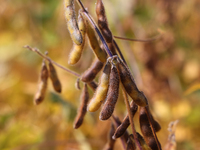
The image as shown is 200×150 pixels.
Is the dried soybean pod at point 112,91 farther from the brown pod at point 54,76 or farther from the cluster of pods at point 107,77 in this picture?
the brown pod at point 54,76

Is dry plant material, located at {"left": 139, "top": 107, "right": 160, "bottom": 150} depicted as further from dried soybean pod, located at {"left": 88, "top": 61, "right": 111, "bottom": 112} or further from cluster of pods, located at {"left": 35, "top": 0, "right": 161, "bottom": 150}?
dried soybean pod, located at {"left": 88, "top": 61, "right": 111, "bottom": 112}

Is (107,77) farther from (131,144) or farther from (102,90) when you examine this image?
(131,144)

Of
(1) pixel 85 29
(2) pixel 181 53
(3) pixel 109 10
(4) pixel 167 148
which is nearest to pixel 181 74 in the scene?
(2) pixel 181 53

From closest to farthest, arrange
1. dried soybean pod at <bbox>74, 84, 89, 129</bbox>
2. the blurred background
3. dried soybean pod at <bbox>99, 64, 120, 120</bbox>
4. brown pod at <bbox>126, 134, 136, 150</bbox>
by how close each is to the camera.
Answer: dried soybean pod at <bbox>99, 64, 120, 120</bbox> → brown pod at <bbox>126, 134, 136, 150</bbox> → dried soybean pod at <bbox>74, 84, 89, 129</bbox> → the blurred background

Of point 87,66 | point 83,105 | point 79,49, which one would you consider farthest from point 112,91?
point 87,66

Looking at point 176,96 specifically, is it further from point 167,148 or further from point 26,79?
point 167,148

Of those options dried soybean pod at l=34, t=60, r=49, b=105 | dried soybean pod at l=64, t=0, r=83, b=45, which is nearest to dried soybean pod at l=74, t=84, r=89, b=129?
dried soybean pod at l=34, t=60, r=49, b=105
